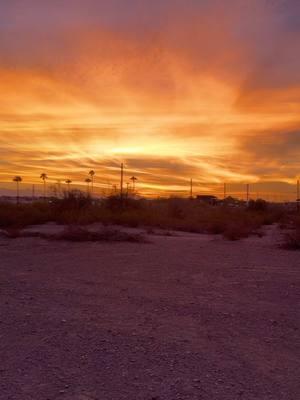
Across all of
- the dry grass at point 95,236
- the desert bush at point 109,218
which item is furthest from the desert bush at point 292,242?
the dry grass at point 95,236

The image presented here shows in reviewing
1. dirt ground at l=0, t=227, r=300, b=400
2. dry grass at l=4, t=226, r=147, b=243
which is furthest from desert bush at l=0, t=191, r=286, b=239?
dirt ground at l=0, t=227, r=300, b=400

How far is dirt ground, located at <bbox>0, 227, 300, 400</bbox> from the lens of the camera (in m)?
5.61

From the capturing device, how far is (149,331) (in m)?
7.77

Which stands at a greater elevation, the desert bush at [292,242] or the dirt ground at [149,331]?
the desert bush at [292,242]

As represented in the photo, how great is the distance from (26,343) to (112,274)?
6.51m

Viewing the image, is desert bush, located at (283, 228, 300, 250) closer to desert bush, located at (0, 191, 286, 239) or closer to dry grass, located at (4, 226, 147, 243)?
desert bush, located at (0, 191, 286, 239)

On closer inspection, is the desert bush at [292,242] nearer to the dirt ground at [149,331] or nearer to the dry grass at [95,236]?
the dirt ground at [149,331]

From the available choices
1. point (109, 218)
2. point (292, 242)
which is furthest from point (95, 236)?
point (109, 218)

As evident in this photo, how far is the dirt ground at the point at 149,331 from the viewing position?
561 centimetres

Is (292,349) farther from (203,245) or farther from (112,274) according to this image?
(203,245)

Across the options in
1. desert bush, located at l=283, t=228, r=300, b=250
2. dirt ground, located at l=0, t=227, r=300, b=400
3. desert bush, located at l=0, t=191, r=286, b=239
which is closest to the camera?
dirt ground, located at l=0, t=227, r=300, b=400

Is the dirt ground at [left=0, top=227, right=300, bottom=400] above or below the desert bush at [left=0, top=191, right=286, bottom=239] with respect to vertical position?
below

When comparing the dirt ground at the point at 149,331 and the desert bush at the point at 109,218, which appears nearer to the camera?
the dirt ground at the point at 149,331

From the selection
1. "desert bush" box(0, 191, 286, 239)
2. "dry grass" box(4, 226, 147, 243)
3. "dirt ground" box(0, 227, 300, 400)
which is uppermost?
"desert bush" box(0, 191, 286, 239)
